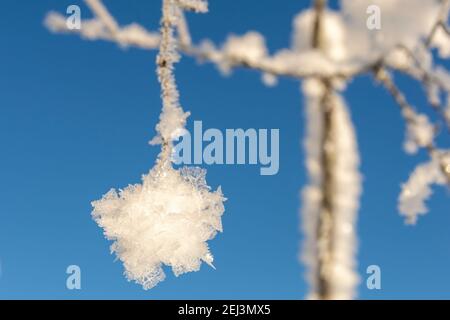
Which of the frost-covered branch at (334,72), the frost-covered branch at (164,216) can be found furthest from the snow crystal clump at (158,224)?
the frost-covered branch at (334,72)

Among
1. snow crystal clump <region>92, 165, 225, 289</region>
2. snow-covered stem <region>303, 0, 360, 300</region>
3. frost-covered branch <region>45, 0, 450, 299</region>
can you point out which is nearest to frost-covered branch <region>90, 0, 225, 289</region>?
snow crystal clump <region>92, 165, 225, 289</region>

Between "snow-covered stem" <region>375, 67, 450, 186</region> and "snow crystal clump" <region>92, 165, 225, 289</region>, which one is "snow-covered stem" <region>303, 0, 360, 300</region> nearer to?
"snow-covered stem" <region>375, 67, 450, 186</region>

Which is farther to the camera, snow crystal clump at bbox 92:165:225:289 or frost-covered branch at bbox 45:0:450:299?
snow crystal clump at bbox 92:165:225:289

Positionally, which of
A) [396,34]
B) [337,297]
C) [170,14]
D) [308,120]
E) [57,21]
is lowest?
[337,297]

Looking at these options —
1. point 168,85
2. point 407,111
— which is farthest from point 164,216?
point 407,111

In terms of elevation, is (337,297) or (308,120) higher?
(308,120)
